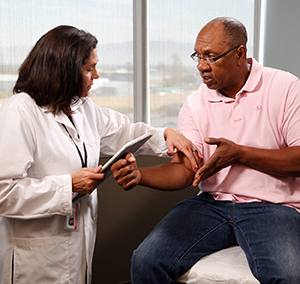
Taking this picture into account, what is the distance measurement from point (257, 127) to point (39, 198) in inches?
39.1

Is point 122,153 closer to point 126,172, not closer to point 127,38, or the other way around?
point 126,172

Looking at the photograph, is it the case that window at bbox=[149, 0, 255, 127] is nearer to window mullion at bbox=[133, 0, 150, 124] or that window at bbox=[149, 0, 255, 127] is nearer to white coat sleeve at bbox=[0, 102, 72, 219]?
window mullion at bbox=[133, 0, 150, 124]

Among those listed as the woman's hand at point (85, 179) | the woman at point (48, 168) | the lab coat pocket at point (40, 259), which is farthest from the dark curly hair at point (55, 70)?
the lab coat pocket at point (40, 259)

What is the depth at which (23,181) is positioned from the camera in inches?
54.5

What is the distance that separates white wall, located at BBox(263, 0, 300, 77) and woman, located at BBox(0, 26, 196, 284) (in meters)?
1.83

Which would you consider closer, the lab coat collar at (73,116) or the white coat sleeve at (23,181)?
the white coat sleeve at (23,181)

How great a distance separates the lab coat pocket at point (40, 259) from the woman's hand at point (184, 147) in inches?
24.7

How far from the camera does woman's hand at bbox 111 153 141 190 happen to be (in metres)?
1.43

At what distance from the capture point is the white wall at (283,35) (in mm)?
2816

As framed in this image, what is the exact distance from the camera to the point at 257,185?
65.3 inches

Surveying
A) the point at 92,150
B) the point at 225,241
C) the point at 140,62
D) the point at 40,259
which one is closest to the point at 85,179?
the point at 92,150

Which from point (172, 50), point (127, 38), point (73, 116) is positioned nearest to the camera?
point (73, 116)

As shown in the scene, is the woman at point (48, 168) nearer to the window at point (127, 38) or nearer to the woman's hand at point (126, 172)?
the woman's hand at point (126, 172)

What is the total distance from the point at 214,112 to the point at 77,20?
102 centimetres
